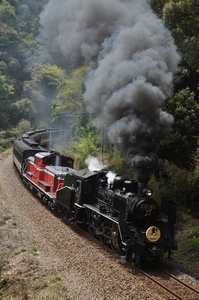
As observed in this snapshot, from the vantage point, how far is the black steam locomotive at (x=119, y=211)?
9.62m

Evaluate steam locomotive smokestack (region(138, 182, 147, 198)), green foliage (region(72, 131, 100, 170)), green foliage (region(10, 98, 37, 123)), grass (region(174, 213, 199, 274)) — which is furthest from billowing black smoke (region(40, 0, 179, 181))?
green foliage (region(10, 98, 37, 123))

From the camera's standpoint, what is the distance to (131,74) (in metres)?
10.2

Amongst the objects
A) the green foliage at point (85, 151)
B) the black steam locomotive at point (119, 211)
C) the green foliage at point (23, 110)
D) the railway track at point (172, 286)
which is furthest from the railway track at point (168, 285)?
the green foliage at point (23, 110)

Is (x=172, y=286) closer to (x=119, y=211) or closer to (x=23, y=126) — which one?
(x=119, y=211)

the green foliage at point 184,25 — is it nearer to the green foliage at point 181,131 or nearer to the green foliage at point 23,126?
the green foliage at point 181,131

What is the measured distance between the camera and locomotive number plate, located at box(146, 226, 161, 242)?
31.4ft

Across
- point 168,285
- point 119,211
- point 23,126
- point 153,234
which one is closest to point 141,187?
point 119,211

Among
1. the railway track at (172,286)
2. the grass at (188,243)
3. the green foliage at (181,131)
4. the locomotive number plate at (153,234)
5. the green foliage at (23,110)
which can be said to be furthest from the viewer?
the green foliage at (23,110)

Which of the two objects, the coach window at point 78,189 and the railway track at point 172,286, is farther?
the coach window at point 78,189

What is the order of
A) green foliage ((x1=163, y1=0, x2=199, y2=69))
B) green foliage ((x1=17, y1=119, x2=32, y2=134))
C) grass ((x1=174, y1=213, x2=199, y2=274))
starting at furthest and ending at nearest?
green foliage ((x1=17, y1=119, x2=32, y2=134)), green foliage ((x1=163, y1=0, x2=199, y2=69)), grass ((x1=174, y1=213, x2=199, y2=274))

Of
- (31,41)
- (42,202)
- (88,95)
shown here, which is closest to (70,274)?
(88,95)

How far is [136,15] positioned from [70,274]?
25.6 ft

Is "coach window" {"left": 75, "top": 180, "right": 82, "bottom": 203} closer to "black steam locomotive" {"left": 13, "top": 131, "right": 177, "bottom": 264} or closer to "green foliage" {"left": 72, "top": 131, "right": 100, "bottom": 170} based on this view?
"black steam locomotive" {"left": 13, "top": 131, "right": 177, "bottom": 264}

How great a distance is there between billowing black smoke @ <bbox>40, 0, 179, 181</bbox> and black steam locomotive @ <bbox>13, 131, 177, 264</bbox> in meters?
0.80
